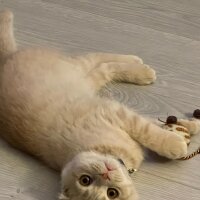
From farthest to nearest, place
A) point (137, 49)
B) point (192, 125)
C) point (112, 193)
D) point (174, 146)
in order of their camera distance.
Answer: point (137, 49)
point (192, 125)
point (174, 146)
point (112, 193)

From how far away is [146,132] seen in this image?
1475 mm

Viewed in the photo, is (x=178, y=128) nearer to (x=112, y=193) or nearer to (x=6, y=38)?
(x=112, y=193)

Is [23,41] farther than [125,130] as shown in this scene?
Yes

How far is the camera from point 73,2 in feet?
7.34

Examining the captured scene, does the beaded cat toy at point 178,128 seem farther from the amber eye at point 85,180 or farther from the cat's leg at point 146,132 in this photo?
the amber eye at point 85,180

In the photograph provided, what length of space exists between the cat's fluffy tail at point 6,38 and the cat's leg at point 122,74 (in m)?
0.27

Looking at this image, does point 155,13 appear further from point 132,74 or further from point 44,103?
point 44,103

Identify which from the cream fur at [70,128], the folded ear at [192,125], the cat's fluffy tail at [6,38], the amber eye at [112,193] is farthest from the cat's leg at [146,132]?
the cat's fluffy tail at [6,38]

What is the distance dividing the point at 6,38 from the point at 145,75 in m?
0.48

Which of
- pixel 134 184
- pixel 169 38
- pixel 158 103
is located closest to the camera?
pixel 134 184

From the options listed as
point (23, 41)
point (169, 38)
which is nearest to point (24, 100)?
point (23, 41)

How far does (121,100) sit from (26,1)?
2.55 feet

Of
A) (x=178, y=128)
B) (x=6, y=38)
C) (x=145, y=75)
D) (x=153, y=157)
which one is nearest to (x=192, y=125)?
(x=178, y=128)

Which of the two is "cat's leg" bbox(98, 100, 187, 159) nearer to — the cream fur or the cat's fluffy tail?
the cream fur
